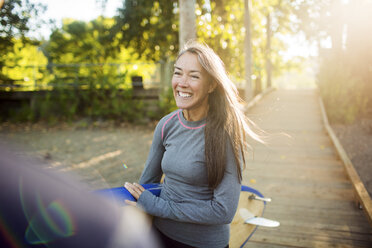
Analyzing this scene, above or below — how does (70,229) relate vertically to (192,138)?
below

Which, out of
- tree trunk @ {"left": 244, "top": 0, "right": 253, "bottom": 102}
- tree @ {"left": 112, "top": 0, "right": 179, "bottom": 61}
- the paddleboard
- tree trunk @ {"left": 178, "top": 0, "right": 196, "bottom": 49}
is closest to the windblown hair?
the paddleboard

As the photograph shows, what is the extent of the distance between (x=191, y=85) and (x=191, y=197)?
2.09 ft

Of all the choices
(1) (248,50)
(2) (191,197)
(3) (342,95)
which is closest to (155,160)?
(2) (191,197)

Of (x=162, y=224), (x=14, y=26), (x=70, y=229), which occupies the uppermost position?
(x=14, y=26)

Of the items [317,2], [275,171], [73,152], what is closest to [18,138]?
[73,152]

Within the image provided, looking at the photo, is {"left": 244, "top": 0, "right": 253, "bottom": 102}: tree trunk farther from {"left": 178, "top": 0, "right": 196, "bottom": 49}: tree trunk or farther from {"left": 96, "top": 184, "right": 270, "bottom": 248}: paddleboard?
{"left": 96, "top": 184, "right": 270, "bottom": 248}: paddleboard

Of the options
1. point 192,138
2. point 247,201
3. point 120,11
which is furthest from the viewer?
point 120,11

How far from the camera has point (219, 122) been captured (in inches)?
71.9

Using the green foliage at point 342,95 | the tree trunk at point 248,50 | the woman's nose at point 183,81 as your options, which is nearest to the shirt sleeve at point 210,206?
the woman's nose at point 183,81

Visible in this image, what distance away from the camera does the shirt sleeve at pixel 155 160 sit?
206cm

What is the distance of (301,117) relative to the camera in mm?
11172

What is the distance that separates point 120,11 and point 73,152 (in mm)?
10422

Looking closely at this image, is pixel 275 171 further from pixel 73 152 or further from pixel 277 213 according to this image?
pixel 73 152

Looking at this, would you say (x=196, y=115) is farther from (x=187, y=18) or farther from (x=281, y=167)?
(x=187, y=18)
